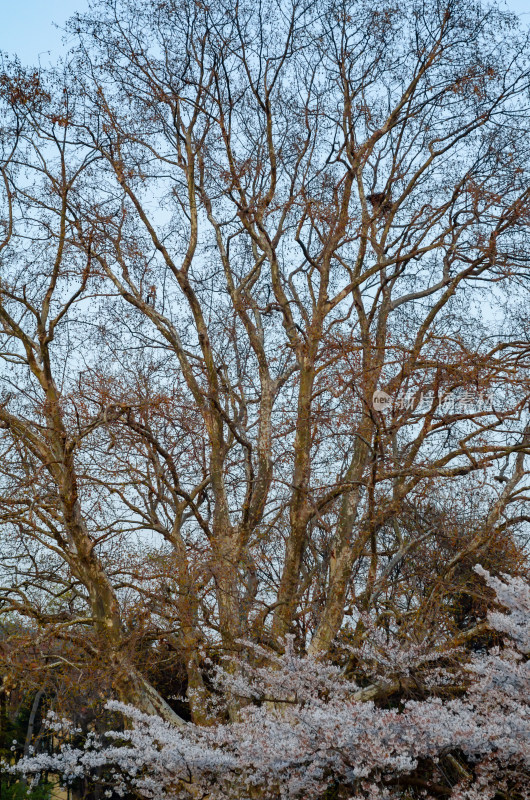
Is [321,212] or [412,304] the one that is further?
[412,304]

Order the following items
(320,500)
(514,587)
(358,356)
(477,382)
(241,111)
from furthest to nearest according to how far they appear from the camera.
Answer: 1. (241,111)
2. (358,356)
3. (320,500)
4. (477,382)
5. (514,587)

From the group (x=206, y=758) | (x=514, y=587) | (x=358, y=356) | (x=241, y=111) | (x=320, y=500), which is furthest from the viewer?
(x=241, y=111)

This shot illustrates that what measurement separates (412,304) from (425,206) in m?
1.37

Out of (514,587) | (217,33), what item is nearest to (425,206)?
(217,33)

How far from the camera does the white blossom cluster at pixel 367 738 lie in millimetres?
4449

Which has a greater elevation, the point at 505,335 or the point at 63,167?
the point at 63,167

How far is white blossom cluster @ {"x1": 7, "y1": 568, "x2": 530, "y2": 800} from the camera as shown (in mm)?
4449

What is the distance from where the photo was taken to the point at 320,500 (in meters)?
8.19

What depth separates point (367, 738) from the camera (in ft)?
14.8

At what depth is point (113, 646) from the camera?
7402mm

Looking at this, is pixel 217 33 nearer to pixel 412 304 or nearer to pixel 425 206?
pixel 425 206

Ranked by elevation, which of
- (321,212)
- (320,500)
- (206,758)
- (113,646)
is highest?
(321,212)

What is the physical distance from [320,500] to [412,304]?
137 inches

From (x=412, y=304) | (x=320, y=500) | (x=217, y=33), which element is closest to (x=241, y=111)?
(x=217, y=33)
